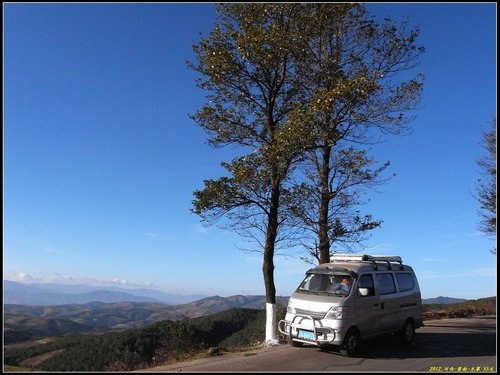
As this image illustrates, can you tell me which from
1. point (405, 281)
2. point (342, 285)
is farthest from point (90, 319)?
point (342, 285)

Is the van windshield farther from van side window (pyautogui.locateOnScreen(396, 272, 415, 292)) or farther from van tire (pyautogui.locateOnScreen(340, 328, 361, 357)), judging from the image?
van side window (pyautogui.locateOnScreen(396, 272, 415, 292))

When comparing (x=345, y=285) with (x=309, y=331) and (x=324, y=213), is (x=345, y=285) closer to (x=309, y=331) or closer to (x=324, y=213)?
(x=309, y=331)

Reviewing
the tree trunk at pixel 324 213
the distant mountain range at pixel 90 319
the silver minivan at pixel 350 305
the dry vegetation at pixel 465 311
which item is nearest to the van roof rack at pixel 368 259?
the silver minivan at pixel 350 305

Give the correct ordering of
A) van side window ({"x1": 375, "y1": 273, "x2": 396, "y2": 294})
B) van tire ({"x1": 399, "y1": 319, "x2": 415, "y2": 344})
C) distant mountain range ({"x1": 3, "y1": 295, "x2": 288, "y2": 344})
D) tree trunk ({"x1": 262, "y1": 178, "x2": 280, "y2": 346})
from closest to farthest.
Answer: van side window ({"x1": 375, "y1": 273, "x2": 396, "y2": 294}) → van tire ({"x1": 399, "y1": 319, "x2": 415, "y2": 344}) → tree trunk ({"x1": 262, "y1": 178, "x2": 280, "y2": 346}) → distant mountain range ({"x1": 3, "y1": 295, "x2": 288, "y2": 344})

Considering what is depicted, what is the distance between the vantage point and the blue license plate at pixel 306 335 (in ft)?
36.6

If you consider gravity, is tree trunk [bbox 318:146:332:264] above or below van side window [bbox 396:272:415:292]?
above

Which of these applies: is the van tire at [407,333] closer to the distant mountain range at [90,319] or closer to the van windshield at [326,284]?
the van windshield at [326,284]

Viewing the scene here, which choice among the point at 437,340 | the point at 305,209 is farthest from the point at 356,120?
the point at 437,340

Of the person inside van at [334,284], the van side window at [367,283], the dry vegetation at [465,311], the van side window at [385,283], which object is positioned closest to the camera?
the person inside van at [334,284]

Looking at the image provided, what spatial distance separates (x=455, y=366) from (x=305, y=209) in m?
7.41

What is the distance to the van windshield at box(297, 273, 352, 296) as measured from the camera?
457 inches

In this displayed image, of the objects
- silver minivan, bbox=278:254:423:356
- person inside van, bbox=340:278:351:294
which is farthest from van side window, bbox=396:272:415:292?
person inside van, bbox=340:278:351:294

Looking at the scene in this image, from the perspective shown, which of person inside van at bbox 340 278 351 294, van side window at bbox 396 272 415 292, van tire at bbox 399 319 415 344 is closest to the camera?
person inside van at bbox 340 278 351 294

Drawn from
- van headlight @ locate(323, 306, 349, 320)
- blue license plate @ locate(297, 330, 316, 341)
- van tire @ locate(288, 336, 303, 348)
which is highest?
van headlight @ locate(323, 306, 349, 320)
